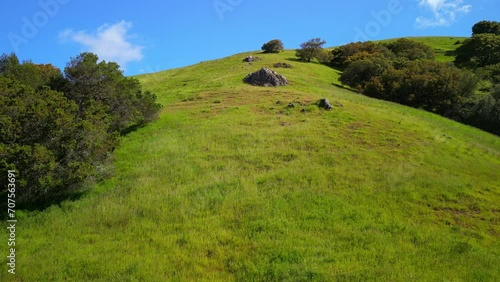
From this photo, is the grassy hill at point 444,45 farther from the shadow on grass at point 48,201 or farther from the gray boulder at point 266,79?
the shadow on grass at point 48,201

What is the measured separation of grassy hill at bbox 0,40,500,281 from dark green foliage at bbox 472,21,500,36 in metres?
98.3

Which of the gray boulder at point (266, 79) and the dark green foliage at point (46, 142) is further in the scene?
the gray boulder at point (266, 79)

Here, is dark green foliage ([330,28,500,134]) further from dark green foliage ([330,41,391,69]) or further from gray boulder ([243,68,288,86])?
gray boulder ([243,68,288,86])

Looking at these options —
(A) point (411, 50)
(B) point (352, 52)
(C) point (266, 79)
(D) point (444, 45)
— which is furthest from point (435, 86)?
→ (D) point (444, 45)

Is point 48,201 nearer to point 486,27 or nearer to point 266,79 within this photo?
point 266,79

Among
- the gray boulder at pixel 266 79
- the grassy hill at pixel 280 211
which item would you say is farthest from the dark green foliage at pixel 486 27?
the grassy hill at pixel 280 211

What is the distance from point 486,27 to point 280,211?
122512 millimetres

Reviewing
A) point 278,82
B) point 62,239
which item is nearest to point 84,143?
point 62,239

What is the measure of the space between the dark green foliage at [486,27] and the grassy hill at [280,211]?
9826 centimetres

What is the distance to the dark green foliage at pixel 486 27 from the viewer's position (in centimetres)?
10557

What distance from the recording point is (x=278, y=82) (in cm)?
5122

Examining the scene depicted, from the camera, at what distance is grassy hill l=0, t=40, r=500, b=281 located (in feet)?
40.7

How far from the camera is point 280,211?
1644 cm

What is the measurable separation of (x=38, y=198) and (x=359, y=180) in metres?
17.1
